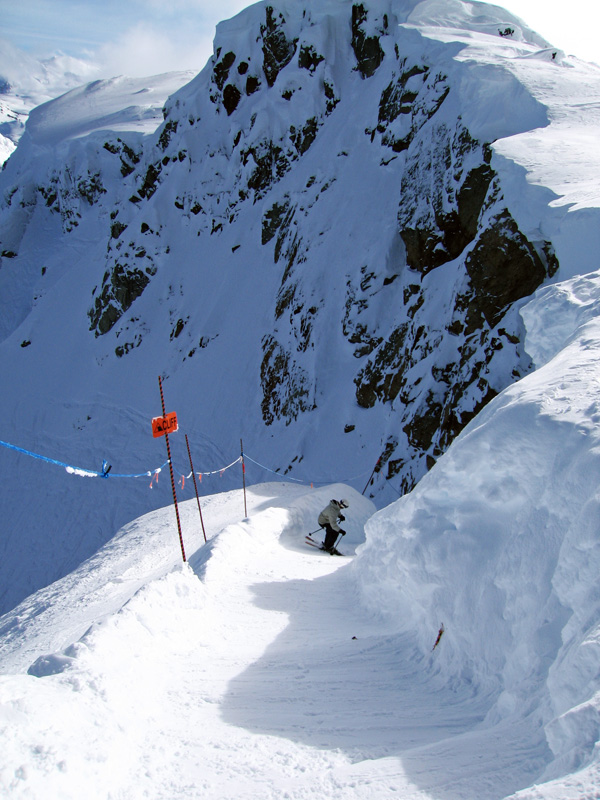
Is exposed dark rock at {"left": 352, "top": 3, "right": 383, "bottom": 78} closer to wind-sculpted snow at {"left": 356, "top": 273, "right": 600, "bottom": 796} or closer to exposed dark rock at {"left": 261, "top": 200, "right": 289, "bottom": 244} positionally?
exposed dark rock at {"left": 261, "top": 200, "right": 289, "bottom": 244}

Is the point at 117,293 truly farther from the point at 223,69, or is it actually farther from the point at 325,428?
the point at 325,428

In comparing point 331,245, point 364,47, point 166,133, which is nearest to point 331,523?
point 331,245

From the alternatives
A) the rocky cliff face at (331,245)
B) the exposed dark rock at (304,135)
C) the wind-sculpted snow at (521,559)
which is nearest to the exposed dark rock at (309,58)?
the rocky cliff face at (331,245)

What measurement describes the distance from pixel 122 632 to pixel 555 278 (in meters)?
11.6

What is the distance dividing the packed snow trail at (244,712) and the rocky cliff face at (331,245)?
9.37 m

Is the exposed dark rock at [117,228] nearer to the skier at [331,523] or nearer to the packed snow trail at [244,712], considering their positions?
the skier at [331,523]

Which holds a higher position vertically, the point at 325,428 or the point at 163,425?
the point at 163,425

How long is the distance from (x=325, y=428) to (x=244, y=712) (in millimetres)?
17334

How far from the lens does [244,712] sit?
4055 millimetres

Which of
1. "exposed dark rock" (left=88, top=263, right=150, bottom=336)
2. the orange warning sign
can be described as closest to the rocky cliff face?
"exposed dark rock" (left=88, top=263, right=150, bottom=336)

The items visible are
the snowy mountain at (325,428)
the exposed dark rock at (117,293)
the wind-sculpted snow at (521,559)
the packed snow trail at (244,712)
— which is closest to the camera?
the packed snow trail at (244,712)

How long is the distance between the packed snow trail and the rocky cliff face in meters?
9.37

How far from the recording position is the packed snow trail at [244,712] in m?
3.11

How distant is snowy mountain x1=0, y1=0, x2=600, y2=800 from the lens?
353cm
